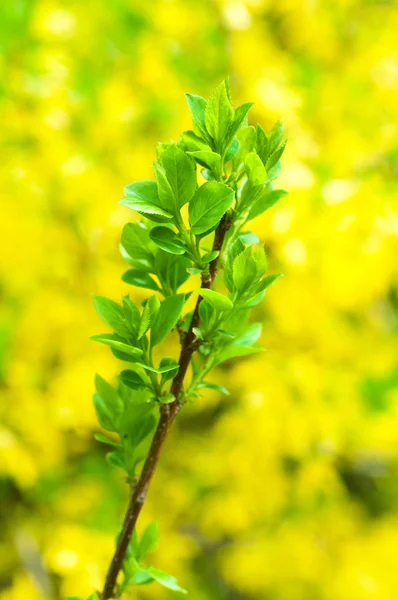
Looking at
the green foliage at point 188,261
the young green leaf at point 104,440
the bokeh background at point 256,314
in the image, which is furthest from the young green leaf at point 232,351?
the bokeh background at point 256,314

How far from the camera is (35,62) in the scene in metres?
1.84

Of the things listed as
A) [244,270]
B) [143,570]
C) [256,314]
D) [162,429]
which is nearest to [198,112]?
[244,270]

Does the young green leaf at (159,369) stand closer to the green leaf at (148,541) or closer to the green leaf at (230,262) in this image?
the green leaf at (230,262)

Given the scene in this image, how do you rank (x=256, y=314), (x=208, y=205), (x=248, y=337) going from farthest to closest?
(x=256, y=314) < (x=248, y=337) < (x=208, y=205)

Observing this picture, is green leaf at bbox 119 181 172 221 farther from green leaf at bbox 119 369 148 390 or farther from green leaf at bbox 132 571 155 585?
green leaf at bbox 132 571 155 585

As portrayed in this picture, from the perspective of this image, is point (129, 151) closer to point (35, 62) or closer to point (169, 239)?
point (35, 62)

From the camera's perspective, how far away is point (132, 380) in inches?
16.6

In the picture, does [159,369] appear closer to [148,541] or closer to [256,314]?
[148,541]

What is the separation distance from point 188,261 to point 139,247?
0.04 meters

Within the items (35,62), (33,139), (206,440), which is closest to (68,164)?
(33,139)

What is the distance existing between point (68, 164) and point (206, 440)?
3.74 ft

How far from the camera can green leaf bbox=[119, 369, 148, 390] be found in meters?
0.42

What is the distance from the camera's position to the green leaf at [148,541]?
18.8 inches

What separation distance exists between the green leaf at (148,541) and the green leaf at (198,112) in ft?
1.12
